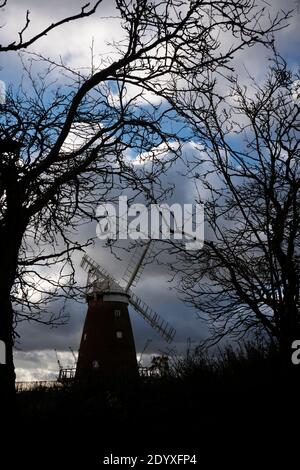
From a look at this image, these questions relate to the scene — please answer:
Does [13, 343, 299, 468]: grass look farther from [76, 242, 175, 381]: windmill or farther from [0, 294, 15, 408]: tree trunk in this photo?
[76, 242, 175, 381]: windmill

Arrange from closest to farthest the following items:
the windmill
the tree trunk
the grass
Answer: the tree trunk < the grass < the windmill

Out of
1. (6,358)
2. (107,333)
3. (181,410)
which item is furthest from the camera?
(107,333)

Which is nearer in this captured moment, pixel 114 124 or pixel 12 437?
pixel 12 437

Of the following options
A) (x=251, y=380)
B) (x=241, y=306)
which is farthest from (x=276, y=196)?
(x=251, y=380)

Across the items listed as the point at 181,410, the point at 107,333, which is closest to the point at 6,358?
the point at 181,410

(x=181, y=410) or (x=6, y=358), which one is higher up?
(x=6, y=358)

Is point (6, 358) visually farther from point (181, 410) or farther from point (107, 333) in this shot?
point (107, 333)

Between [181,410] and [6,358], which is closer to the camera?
[6,358]

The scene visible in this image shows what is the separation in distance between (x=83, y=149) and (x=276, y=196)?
3.53 m

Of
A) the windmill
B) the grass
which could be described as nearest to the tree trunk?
the grass

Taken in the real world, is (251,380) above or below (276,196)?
below

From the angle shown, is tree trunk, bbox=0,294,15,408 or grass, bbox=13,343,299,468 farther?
grass, bbox=13,343,299,468

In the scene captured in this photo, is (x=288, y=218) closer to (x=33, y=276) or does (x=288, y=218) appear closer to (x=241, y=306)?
(x=241, y=306)
